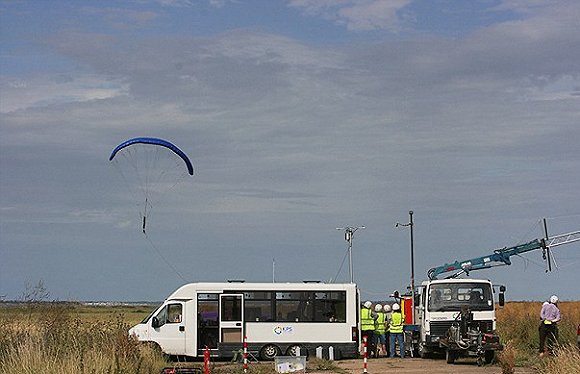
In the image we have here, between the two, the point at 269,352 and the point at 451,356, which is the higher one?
the point at 269,352

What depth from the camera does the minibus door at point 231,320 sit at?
3067 cm

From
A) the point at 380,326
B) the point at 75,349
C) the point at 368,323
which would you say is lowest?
the point at 75,349

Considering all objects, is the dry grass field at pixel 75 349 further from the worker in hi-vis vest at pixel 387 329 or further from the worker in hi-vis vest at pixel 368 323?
the worker in hi-vis vest at pixel 387 329

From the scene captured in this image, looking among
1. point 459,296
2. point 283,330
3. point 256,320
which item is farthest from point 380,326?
point 256,320

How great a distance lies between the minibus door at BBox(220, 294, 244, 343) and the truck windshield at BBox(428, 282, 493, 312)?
6.14m

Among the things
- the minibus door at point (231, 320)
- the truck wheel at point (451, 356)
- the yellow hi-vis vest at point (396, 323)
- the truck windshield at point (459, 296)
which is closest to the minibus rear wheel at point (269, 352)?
the minibus door at point (231, 320)

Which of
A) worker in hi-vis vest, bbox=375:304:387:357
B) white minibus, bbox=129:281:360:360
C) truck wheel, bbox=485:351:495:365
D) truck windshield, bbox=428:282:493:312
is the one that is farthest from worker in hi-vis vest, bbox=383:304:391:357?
truck wheel, bbox=485:351:495:365

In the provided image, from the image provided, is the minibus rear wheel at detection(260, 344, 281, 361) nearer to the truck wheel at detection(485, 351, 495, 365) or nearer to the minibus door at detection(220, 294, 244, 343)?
the minibus door at detection(220, 294, 244, 343)

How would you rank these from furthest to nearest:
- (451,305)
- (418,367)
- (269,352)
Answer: (269,352) → (451,305) → (418,367)

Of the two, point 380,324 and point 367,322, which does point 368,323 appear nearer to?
point 367,322

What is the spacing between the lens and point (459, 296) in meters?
30.5

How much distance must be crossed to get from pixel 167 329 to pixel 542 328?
11.7 metres

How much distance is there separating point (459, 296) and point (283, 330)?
19.0 feet

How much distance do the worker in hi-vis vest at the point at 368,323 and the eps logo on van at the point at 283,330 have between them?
9.09 ft
